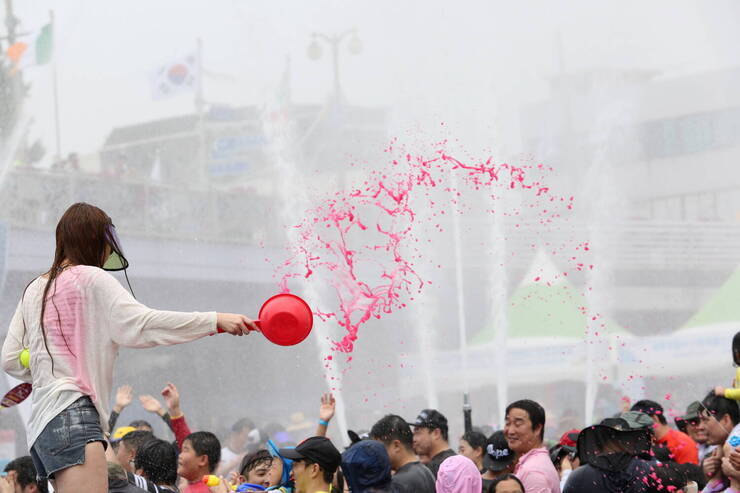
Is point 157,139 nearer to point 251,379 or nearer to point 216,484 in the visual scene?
point 251,379

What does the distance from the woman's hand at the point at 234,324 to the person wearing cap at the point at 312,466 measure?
4.13 ft

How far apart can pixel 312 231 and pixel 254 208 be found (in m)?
2.11

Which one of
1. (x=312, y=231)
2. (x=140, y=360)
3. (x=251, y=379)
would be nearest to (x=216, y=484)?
(x=312, y=231)

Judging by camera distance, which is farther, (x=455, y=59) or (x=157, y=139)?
(x=157, y=139)

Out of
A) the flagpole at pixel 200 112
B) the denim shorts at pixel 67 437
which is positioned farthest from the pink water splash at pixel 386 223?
the denim shorts at pixel 67 437

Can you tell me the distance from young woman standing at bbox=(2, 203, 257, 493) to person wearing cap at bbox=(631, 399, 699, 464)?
11.2 feet

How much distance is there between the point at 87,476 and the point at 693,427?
374cm

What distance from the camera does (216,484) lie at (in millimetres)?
4848

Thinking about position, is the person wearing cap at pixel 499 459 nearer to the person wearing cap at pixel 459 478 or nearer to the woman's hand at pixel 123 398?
the person wearing cap at pixel 459 478

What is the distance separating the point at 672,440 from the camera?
6082 mm

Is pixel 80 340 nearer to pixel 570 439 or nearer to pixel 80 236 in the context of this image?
pixel 80 236

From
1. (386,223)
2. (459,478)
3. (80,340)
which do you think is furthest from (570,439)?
(386,223)

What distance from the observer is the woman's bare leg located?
3248mm

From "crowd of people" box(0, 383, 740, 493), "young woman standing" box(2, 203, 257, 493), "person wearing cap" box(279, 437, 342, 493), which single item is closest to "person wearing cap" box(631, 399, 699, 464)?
"crowd of people" box(0, 383, 740, 493)
